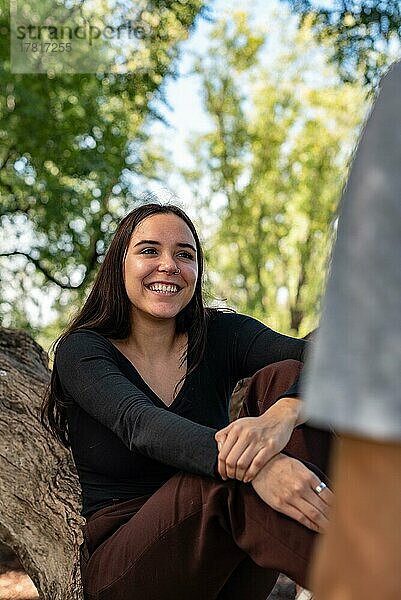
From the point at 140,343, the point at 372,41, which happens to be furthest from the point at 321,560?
the point at 372,41

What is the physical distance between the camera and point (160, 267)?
2381 mm

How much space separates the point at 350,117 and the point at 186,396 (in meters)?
15.2

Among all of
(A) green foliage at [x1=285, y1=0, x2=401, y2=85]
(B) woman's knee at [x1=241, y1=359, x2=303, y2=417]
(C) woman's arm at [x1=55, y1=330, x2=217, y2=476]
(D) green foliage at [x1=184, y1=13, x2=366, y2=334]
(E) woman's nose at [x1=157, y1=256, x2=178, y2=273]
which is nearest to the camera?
(C) woman's arm at [x1=55, y1=330, x2=217, y2=476]

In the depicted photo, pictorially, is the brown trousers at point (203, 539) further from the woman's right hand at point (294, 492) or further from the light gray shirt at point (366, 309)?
the light gray shirt at point (366, 309)

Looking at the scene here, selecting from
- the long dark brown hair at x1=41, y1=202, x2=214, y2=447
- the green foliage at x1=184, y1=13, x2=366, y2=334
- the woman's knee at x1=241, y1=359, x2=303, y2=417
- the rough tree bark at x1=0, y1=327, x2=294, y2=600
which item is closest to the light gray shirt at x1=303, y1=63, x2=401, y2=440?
the woman's knee at x1=241, y1=359, x2=303, y2=417

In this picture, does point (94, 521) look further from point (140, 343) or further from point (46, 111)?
point (46, 111)

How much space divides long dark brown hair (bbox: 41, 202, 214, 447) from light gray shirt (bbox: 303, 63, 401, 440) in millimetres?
1655

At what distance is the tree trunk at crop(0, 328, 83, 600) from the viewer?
7.36 feet

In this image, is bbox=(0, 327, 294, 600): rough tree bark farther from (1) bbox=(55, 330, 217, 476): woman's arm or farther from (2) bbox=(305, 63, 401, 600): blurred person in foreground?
(2) bbox=(305, 63, 401, 600): blurred person in foreground

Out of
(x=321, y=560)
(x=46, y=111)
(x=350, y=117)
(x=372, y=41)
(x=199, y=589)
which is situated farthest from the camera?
(x=350, y=117)

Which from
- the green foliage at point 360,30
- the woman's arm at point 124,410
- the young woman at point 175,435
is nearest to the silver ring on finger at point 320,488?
the young woman at point 175,435

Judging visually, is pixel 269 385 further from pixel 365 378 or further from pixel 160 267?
pixel 365 378

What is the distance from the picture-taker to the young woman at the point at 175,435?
1694 millimetres

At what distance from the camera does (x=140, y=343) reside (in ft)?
7.93
